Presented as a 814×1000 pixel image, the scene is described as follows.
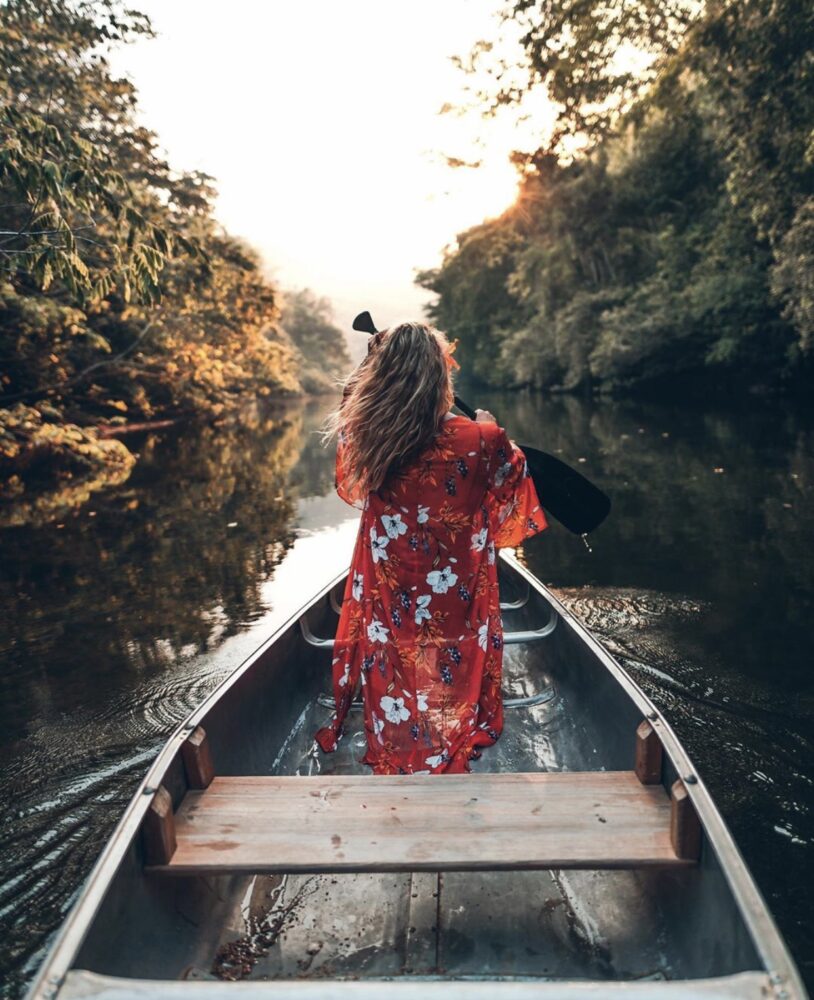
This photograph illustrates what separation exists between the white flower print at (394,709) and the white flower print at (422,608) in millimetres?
287

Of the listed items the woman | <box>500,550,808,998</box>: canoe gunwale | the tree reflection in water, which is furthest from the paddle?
the tree reflection in water

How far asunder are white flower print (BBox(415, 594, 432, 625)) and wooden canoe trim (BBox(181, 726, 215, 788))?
33.2 inches

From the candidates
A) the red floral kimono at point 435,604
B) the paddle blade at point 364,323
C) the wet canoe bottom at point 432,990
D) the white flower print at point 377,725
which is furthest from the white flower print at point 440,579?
the wet canoe bottom at point 432,990

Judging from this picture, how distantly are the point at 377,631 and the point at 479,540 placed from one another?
0.49 meters

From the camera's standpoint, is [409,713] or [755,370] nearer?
[409,713]

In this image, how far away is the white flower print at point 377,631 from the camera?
300 cm

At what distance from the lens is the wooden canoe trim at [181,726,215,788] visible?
8.05 feet

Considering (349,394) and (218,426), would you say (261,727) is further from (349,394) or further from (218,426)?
(218,426)

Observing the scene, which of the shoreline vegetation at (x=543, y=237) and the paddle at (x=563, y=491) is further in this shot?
the shoreline vegetation at (x=543, y=237)

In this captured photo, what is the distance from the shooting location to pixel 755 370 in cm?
2375

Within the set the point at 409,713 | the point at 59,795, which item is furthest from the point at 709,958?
the point at 59,795

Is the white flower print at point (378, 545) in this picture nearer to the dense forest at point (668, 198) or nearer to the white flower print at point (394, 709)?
the white flower print at point (394, 709)

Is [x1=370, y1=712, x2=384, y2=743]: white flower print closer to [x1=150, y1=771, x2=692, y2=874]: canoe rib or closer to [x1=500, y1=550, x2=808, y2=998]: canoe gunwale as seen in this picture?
[x1=150, y1=771, x2=692, y2=874]: canoe rib

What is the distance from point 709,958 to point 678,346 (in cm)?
2503
